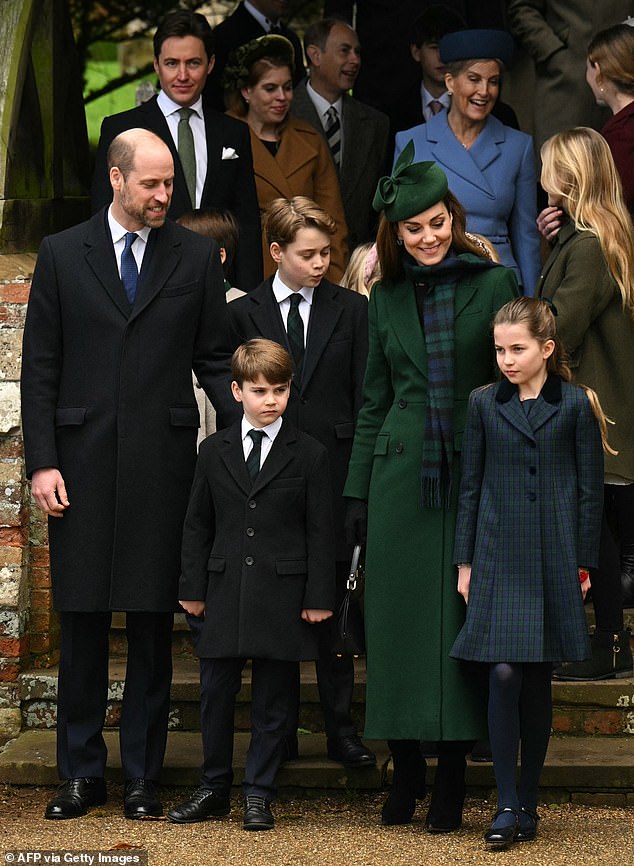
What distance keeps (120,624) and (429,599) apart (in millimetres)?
1859

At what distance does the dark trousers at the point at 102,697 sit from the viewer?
570 centimetres

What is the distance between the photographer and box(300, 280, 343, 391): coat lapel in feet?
19.6

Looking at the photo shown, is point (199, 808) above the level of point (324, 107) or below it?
below

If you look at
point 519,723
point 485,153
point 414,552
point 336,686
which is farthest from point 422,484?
point 485,153

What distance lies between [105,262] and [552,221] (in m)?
1.67

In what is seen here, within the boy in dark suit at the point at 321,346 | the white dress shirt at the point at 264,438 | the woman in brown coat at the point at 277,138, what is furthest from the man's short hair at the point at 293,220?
the woman in brown coat at the point at 277,138

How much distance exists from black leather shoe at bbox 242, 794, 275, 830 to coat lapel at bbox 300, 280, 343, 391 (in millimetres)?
1367

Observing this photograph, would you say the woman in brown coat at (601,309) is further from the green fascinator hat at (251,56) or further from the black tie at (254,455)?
the green fascinator hat at (251,56)

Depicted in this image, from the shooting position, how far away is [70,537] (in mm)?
5672

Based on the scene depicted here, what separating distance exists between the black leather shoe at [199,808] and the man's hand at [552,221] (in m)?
2.33

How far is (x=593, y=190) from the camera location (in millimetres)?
6180

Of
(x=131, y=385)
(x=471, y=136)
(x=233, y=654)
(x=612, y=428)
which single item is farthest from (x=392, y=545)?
(x=471, y=136)

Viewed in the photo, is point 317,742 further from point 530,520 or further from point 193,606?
point 530,520

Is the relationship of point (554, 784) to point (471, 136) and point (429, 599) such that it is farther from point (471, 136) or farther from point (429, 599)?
point (471, 136)
